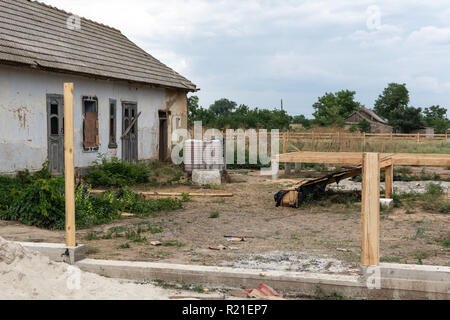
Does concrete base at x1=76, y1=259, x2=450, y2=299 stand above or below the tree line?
below

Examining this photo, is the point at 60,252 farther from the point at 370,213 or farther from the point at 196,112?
the point at 196,112

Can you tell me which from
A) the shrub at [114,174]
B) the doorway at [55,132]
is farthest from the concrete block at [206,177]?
the doorway at [55,132]

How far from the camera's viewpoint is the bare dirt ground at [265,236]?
6492mm

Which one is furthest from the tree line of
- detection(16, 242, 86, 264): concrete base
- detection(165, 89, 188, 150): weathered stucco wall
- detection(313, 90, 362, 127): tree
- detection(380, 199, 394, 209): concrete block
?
detection(16, 242, 86, 264): concrete base

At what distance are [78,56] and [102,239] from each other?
8.28m

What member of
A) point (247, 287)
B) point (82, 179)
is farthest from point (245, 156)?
point (247, 287)

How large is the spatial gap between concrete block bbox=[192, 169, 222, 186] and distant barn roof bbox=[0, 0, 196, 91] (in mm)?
3879

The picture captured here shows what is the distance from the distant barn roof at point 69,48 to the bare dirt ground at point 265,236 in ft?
16.6

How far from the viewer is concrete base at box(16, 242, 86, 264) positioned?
586 cm

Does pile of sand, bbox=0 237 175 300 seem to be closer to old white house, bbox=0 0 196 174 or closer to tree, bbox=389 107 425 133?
old white house, bbox=0 0 196 174

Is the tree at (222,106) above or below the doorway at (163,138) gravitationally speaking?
above

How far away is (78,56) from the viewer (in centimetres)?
1454

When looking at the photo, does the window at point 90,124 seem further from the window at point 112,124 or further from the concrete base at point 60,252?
the concrete base at point 60,252

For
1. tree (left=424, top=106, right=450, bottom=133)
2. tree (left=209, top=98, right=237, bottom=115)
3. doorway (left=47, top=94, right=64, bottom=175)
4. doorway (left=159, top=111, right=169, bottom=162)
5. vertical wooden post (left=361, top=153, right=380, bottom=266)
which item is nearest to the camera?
vertical wooden post (left=361, top=153, right=380, bottom=266)
